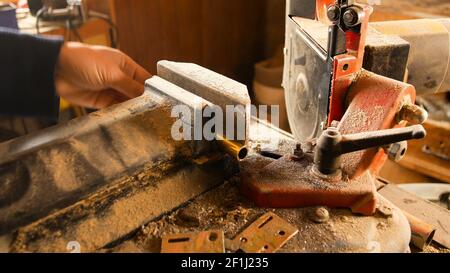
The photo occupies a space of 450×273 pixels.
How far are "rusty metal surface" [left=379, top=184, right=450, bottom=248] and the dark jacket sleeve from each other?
Result: 0.87 m

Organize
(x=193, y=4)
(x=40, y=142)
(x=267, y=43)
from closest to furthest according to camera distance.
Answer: (x=40, y=142)
(x=193, y=4)
(x=267, y=43)

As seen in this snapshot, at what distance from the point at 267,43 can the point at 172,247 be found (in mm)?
2609

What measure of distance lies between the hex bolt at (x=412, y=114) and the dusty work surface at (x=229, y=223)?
0.20 metres

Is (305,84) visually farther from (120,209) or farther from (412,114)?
(120,209)

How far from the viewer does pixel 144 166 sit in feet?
2.46

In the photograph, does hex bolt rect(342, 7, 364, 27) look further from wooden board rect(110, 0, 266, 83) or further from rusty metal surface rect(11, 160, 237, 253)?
wooden board rect(110, 0, 266, 83)

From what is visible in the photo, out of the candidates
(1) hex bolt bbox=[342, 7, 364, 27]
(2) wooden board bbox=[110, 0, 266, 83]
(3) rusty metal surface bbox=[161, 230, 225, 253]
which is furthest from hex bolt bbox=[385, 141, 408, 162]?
(2) wooden board bbox=[110, 0, 266, 83]

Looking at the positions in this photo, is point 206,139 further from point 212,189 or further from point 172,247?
point 172,247

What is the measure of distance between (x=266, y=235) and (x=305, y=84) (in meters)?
0.40

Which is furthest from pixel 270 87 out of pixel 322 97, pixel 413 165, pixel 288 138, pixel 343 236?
pixel 343 236

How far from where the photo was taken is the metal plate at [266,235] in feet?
2.13

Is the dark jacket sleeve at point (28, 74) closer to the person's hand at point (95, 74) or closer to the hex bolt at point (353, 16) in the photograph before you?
the person's hand at point (95, 74)

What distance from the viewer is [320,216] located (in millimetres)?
708

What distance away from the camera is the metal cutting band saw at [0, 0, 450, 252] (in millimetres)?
663
